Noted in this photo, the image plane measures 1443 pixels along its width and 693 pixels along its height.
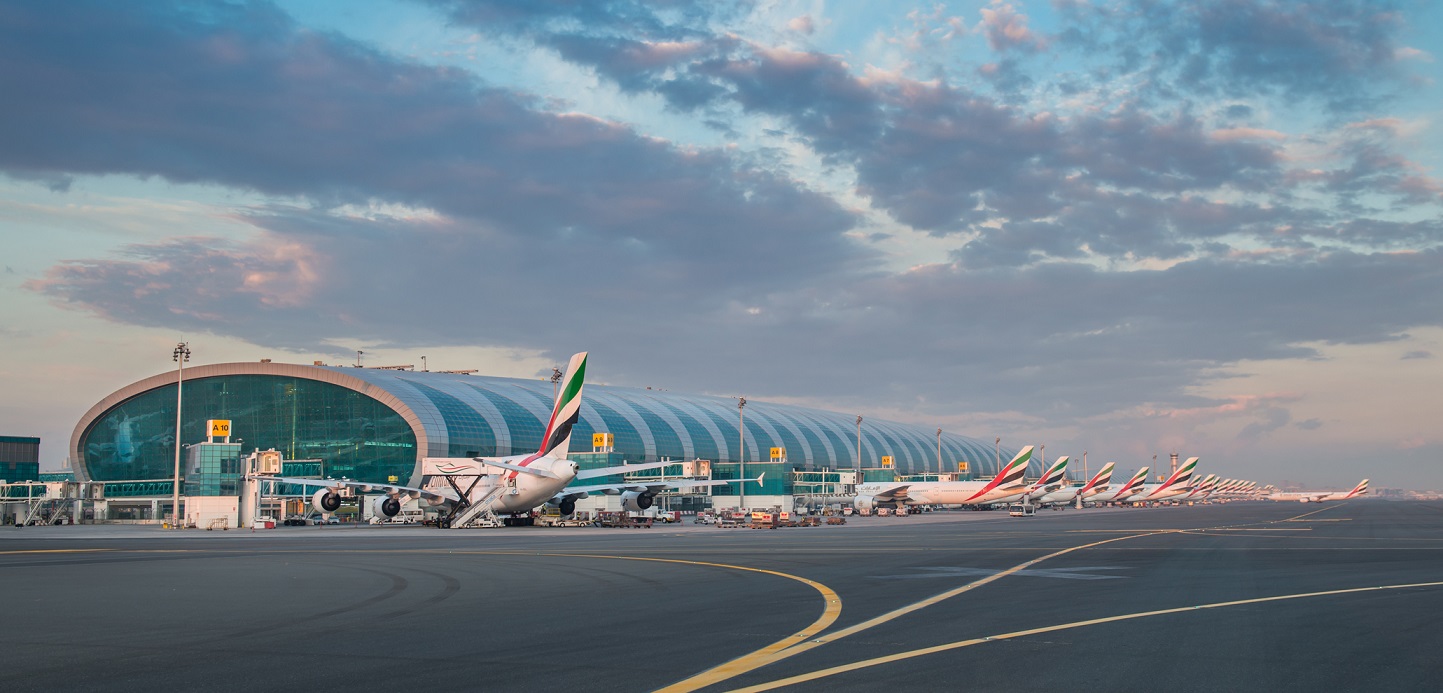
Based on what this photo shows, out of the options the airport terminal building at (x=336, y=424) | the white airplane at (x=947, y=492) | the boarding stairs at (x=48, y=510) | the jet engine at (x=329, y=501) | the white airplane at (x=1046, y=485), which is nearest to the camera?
the jet engine at (x=329, y=501)

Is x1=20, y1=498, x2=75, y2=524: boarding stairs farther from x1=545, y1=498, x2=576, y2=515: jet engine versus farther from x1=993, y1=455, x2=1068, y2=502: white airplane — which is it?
x1=993, y1=455, x2=1068, y2=502: white airplane

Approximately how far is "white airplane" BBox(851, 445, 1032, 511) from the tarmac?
81.2 meters

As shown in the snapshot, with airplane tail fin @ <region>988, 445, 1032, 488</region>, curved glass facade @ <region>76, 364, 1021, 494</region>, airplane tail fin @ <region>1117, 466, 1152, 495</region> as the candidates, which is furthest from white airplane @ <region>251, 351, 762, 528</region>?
airplane tail fin @ <region>1117, 466, 1152, 495</region>

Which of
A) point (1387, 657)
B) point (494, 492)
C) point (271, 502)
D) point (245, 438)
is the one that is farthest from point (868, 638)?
point (245, 438)

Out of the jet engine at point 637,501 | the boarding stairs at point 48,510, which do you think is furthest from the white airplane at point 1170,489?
the boarding stairs at point 48,510

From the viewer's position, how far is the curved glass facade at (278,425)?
103125 mm

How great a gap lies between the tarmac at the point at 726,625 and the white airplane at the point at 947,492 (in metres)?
81.2

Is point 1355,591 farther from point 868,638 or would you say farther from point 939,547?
point 939,547

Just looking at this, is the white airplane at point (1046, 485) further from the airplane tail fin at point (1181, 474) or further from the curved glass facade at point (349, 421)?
the airplane tail fin at point (1181, 474)

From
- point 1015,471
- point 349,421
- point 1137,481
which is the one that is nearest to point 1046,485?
point 1015,471

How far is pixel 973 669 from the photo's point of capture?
37.8 feet

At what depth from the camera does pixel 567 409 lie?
201 feet

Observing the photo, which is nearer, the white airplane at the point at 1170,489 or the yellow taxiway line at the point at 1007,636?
the yellow taxiway line at the point at 1007,636

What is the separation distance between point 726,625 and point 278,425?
100 metres
